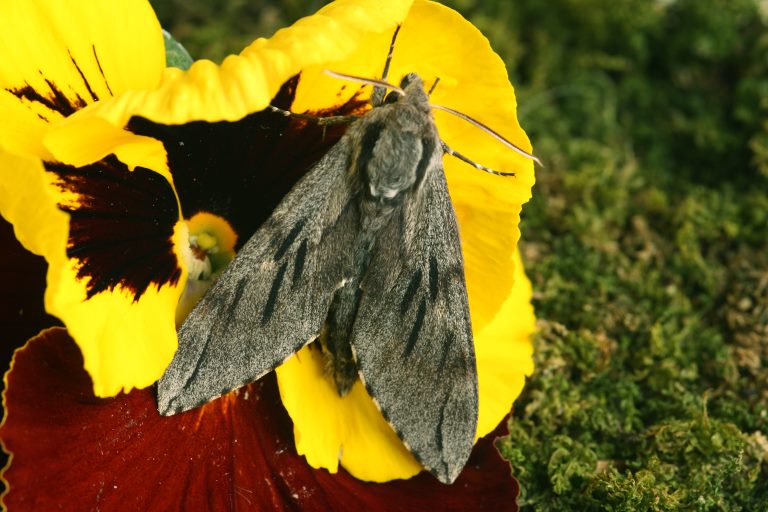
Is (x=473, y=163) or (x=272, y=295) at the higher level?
(x=473, y=163)

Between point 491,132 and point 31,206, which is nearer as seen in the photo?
point 31,206

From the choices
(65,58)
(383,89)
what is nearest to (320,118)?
(383,89)

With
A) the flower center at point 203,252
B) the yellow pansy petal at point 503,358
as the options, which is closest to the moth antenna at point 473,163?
the yellow pansy petal at point 503,358

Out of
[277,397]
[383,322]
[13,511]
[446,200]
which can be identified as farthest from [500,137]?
[13,511]

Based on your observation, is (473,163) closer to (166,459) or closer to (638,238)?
(166,459)

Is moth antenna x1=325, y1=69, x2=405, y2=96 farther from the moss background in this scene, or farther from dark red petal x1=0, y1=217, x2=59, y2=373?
the moss background

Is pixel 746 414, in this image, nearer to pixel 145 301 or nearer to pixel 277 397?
pixel 277 397

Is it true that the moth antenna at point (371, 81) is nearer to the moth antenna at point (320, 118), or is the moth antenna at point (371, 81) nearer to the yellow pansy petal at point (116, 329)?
the moth antenna at point (320, 118)
